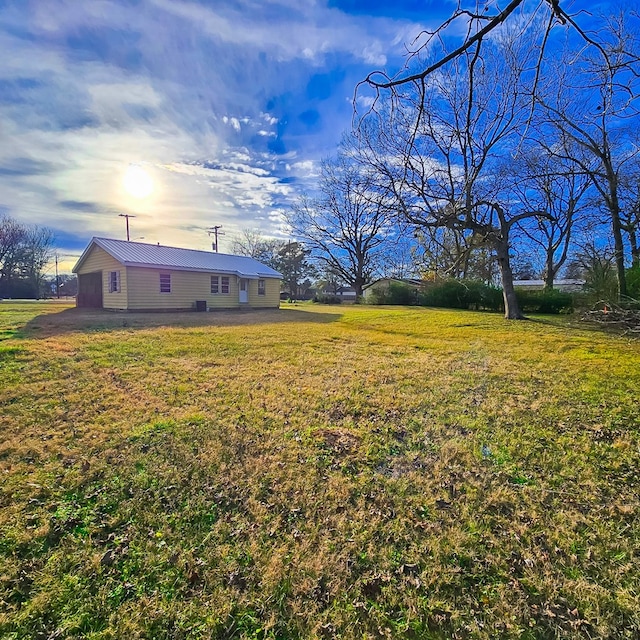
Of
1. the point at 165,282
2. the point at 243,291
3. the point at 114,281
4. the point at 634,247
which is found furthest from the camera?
the point at 243,291

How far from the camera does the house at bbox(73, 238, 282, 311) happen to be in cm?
1530

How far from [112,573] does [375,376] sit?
13.7ft

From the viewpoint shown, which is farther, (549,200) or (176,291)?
(549,200)

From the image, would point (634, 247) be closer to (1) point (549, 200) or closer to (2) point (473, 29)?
(1) point (549, 200)

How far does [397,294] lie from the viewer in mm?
25906

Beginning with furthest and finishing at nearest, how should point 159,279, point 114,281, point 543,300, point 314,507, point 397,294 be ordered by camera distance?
point 397,294 < point 543,300 < point 159,279 < point 114,281 < point 314,507

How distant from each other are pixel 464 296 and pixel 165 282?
17258 millimetres

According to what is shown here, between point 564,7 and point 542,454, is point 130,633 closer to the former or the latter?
point 542,454

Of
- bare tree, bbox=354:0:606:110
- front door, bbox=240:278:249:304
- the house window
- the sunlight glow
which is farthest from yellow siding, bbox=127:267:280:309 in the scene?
bare tree, bbox=354:0:606:110

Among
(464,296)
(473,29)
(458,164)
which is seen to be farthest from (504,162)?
(473,29)

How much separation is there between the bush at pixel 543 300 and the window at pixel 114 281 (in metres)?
21.1

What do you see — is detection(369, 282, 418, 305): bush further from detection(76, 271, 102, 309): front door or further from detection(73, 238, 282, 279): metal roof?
detection(76, 271, 102, 309): front door

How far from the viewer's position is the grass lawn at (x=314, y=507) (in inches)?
64.5

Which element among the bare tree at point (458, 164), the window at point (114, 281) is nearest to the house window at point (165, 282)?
the window at point (114, 281)
